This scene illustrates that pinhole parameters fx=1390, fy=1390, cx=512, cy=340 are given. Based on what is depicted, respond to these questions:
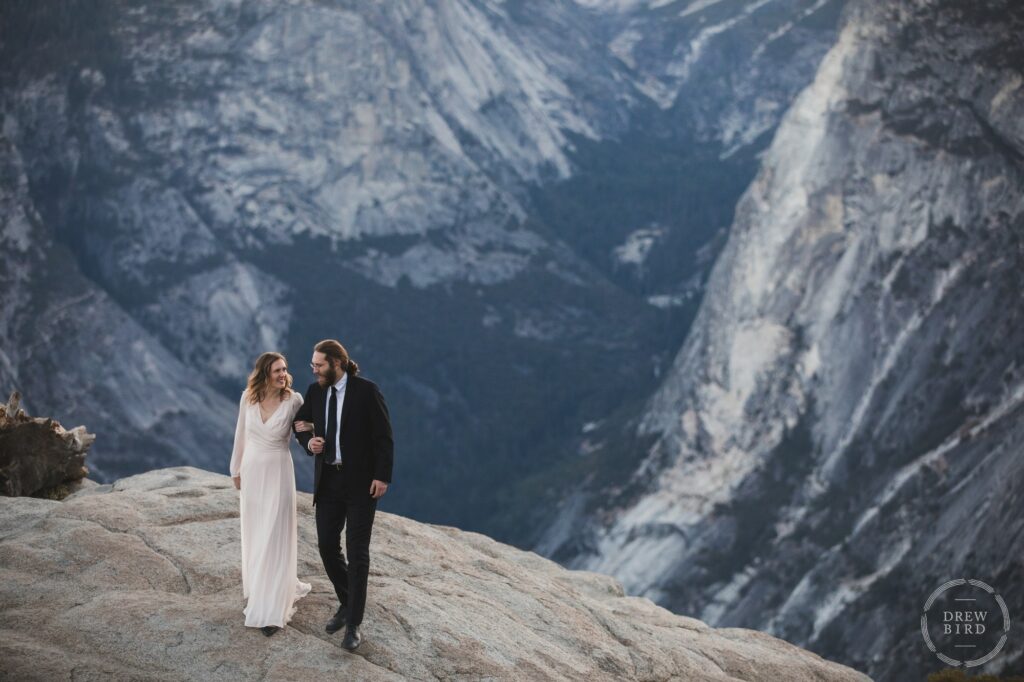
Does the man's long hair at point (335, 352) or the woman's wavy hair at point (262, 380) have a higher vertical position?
the man's long hair at point (335, 352)

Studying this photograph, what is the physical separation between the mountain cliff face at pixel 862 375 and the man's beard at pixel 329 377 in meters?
96.2

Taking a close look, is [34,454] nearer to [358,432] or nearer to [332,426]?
[332,426]

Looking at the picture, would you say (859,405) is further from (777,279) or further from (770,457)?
(777,279)

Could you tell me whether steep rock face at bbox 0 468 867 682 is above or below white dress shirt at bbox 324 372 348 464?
below

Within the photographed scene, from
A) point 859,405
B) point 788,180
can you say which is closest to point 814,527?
point 859,405

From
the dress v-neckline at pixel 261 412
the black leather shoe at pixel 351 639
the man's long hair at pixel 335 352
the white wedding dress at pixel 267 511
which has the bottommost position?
the black leather shoe at pixel 351 639

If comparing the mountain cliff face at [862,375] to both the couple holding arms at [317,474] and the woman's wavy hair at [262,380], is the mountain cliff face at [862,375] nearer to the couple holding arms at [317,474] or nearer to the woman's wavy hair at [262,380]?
the couple holding arms at [317,474]

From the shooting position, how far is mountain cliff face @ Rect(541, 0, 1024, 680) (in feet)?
409

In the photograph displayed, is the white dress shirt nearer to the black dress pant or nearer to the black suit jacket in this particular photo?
the black suit jacket

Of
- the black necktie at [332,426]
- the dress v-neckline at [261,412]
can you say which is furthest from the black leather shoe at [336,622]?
the dress v-neckline at [261,412]

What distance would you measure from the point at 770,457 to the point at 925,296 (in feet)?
82.2

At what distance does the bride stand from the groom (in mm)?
525

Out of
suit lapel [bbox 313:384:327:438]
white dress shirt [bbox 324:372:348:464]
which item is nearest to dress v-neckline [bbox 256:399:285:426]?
suit lapel [bbox 313:384:327:438]

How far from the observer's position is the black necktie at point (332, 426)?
830 inches
